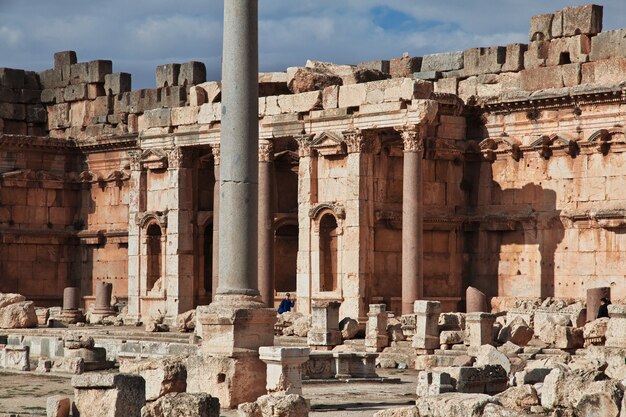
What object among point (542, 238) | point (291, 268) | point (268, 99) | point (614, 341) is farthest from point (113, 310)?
point (614, 341)

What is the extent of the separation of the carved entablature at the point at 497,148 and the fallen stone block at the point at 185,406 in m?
16.9

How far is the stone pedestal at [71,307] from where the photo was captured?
3738 centimetres

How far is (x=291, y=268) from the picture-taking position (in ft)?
122

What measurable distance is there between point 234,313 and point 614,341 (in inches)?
276

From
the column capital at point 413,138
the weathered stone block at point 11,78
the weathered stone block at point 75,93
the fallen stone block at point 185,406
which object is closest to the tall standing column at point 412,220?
the column capital at point 413,138

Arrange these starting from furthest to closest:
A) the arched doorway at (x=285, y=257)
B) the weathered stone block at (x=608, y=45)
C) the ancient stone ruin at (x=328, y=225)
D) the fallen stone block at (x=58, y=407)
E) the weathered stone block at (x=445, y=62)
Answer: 1. the arched doorway at (x=285, y=257)
2. the weathered stone block at (x=445, y=62)
3. the weathered stone block at (x=608, y=45)
4. the ancient stone ruin at (x=328, y=225)
5. the fallen stone block at (x=58, y=407)

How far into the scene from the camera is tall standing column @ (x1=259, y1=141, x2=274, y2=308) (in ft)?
109

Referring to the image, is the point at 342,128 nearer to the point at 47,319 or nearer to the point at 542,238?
the point at 542,238

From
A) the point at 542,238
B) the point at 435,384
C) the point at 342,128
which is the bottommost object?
the point at 435,384

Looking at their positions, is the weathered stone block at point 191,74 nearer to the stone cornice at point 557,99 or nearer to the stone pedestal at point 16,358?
the stone cornice at point 557,99

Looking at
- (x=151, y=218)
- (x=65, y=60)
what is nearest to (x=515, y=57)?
(x=151, y=218)

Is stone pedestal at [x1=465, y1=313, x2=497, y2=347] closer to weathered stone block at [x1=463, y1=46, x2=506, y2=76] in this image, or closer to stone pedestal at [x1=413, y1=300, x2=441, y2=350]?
stone pedestal at [x1=413, y1=300, x2=441, y2=350]

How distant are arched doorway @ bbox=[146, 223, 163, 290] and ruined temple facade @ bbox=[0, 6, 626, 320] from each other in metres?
0.04

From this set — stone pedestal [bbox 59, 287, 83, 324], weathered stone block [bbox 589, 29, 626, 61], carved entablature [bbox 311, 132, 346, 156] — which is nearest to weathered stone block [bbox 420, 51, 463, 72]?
carved entablature [bbox 311, 132, 346, 156]
